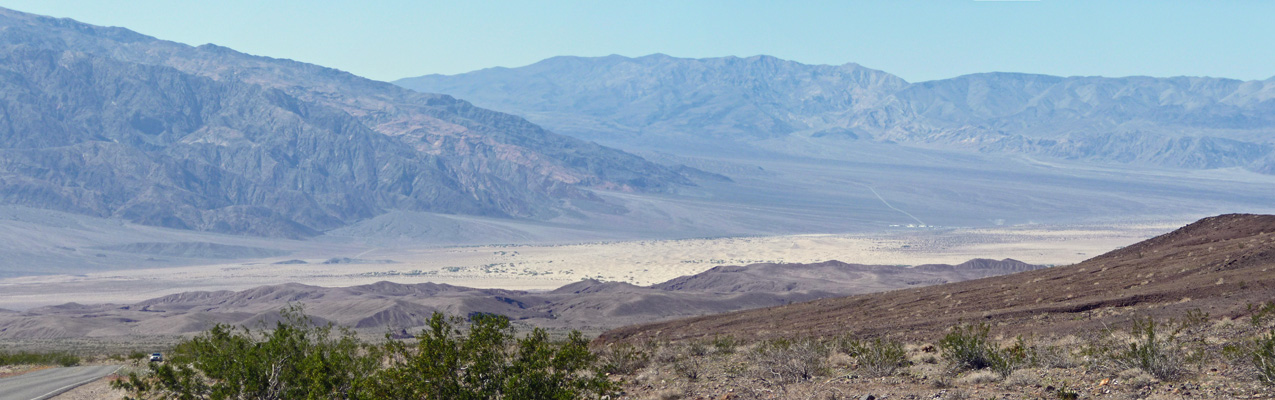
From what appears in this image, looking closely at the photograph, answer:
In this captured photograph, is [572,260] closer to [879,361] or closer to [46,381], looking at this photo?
[46,381]

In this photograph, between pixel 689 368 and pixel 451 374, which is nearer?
pixel 451 374

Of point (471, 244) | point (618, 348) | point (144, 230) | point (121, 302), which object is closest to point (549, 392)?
point (618, 348)

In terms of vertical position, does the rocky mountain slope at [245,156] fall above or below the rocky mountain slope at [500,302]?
above

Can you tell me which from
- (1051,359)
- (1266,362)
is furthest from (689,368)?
(1266,362)

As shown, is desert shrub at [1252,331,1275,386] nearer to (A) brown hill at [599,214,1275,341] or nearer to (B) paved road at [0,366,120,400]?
(A) brown hill at [599,214,1275,341]

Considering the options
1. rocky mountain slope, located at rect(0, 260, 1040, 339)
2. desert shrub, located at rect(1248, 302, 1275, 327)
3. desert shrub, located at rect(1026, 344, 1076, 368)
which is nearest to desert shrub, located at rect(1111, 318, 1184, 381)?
desert shrub, located at rect(1026, 344, 1076, 368)

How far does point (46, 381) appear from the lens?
2019 cm

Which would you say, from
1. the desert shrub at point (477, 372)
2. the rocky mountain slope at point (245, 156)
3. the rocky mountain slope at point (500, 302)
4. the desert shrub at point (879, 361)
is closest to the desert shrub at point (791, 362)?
the desert shrub at point (879, 361)

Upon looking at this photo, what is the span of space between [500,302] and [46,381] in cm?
4028

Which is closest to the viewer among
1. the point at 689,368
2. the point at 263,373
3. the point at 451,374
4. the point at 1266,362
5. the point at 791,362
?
the point at 451,374

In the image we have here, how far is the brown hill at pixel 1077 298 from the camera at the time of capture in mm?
21156

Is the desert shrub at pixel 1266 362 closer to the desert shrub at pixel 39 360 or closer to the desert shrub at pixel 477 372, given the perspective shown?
the desert shrub at pixel 477 372

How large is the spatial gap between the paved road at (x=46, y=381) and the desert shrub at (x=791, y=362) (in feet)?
39.3

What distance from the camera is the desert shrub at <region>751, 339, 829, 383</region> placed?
1534cm
